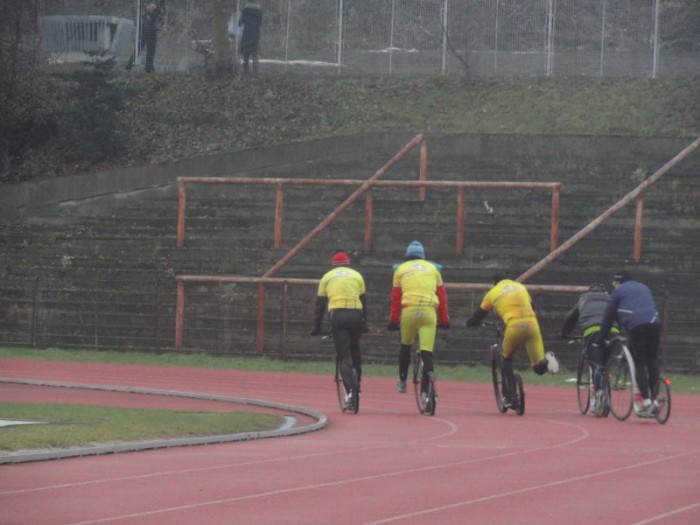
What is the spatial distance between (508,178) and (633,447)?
19521mm

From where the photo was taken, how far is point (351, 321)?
1823 centimetres

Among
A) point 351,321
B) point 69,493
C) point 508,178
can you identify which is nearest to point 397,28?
point 508,178

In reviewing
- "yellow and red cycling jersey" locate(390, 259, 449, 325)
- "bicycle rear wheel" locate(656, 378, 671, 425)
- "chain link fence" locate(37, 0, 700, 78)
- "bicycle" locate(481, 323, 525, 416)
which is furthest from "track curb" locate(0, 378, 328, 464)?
"chain link fence" locate(37, 0, 700, 78)

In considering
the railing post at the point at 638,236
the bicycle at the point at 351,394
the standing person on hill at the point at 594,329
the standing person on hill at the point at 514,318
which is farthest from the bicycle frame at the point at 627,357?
the railing post at the point at 638,236

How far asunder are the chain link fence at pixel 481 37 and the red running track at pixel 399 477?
2483cm

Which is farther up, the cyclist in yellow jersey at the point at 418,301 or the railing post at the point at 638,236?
the railing post at the point at 638,236

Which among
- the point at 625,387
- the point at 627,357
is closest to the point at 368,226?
the point at 625,387

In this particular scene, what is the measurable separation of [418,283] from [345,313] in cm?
89

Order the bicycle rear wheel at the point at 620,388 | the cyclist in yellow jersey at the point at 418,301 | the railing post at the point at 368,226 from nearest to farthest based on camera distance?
the bicycle rear wheel at the point at 620,388 → the cyclist in yellow jersey at the point at 418,301 → the railing post at the point at 368,226

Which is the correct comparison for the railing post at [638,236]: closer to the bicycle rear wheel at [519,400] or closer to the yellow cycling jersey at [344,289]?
the bicycle rear wheel at [519,400]

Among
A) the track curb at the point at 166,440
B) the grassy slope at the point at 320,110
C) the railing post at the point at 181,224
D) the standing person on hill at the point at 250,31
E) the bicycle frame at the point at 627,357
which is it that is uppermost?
the standing person on hill at the point at 250,31

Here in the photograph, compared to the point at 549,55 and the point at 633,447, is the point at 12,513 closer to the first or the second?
the point at 633,447

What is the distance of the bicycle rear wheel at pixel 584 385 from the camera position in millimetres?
18203

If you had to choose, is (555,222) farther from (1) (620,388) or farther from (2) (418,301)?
(1) (620,388)
